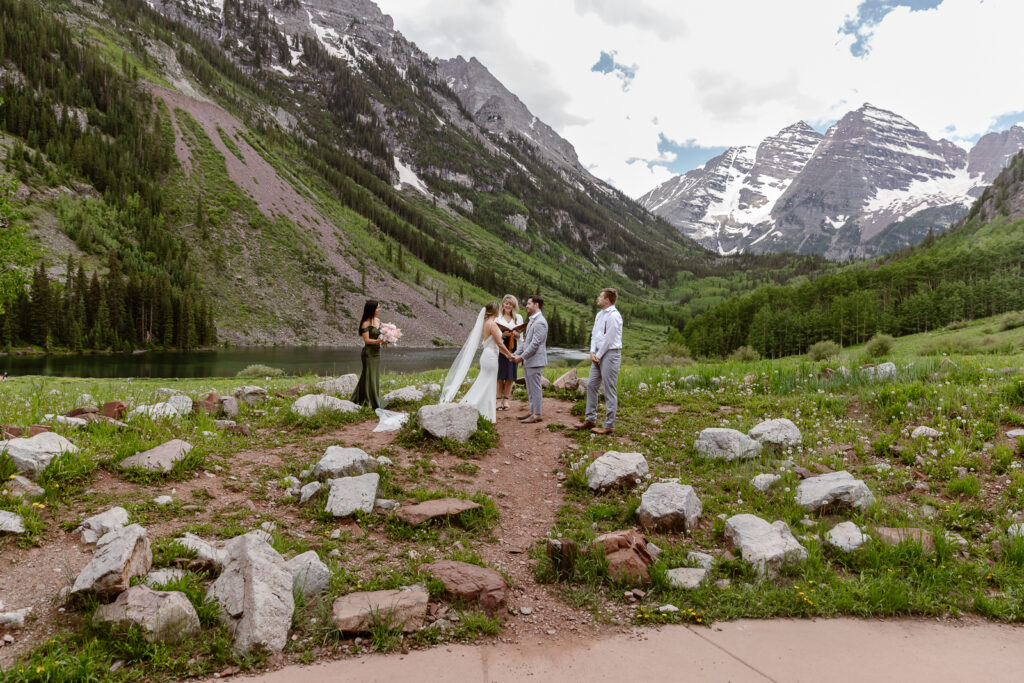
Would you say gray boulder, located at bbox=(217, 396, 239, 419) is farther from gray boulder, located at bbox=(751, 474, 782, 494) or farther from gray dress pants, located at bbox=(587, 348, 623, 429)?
gray boulder, located at bbox=(751, 474, 782, 494)

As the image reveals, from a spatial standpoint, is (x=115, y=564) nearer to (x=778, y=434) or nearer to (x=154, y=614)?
(x=154, y=614)

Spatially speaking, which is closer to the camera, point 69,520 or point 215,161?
point 69,520

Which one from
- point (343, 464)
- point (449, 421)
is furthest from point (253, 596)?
point (449, 421)

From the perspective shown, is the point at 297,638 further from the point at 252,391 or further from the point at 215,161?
the point at 215,161

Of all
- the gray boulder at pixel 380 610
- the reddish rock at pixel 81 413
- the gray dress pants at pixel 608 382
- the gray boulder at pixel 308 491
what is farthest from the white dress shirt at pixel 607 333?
the reddish rock at pixel 81 413

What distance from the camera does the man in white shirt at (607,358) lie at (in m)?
12.2

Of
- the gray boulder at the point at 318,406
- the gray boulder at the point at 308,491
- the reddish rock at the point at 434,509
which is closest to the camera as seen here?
the reddish rock at the point at 434,509

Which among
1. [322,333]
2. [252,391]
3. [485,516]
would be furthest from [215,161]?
[485,516]

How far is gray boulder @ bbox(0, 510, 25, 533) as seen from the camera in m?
5.45

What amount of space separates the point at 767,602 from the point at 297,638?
16.1 feet

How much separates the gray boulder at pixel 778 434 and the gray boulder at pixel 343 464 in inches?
313

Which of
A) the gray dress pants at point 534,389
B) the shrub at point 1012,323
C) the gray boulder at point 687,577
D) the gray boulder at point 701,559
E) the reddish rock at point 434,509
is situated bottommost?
the gray boulder at point 687,577

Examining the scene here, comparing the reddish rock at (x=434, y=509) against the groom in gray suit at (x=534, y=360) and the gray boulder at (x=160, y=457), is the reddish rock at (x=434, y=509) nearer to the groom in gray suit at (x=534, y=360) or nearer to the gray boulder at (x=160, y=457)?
the gray boulder at (x=160, y=457)

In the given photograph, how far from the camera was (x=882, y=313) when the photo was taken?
86.6m
